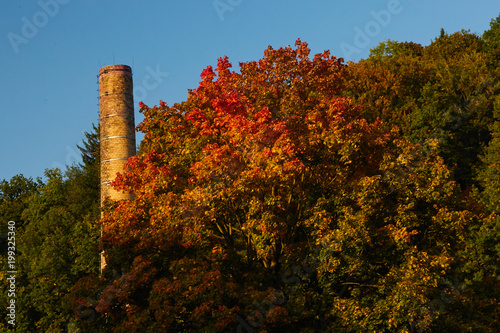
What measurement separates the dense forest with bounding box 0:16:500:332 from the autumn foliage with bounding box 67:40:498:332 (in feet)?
0.18

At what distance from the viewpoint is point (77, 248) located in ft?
172

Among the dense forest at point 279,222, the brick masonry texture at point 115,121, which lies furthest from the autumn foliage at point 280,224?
the brick masonry texture at point 115,121

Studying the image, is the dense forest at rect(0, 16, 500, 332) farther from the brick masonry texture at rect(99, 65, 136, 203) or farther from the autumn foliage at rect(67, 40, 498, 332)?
the brick masonry texture at rect(99, 65, 136, 203)

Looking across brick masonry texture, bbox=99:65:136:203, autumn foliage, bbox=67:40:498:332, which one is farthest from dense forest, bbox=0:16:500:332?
brick masonry texture, bbox=99:65:136:203

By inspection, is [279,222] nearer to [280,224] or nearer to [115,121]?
[280,224]

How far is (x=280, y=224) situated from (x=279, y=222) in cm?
45

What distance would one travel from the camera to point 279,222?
21.2 metres

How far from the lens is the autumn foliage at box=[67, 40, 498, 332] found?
19625 mm

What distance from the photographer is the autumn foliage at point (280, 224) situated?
19625 mm

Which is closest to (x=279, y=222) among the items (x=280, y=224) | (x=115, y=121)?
(x=280, y=224)

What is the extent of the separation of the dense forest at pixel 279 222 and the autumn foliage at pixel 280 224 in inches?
2.1

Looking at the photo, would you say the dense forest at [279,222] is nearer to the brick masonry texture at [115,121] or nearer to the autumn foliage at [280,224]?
the autumn foliage at [280,224]

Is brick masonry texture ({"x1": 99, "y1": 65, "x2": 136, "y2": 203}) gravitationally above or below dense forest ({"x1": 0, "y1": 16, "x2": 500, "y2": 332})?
above

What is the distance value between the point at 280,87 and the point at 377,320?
928 centimetres
